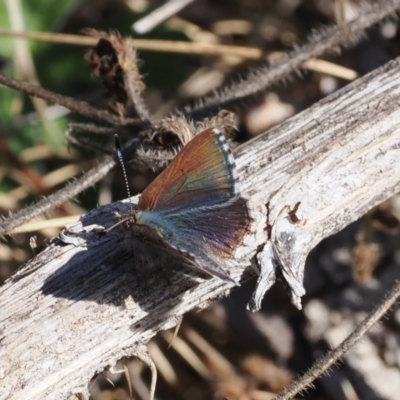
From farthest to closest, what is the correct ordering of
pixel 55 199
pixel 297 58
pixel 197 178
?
pixel 297 58
pixel 55 199
pixel 197 178

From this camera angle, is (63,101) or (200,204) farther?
(63,101)

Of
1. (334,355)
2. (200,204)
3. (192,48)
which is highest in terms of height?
(192,48)

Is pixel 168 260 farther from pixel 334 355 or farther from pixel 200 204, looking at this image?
pixel 334 355

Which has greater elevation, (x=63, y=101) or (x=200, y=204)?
(x=63, y=101)

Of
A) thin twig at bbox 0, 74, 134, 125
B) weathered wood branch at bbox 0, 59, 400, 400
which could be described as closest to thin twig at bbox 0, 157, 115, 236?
thin twig at bbox 0, 74, 134, 125

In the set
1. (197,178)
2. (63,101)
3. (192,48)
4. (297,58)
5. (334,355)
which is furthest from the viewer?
(192,48)

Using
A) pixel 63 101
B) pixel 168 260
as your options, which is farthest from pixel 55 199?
pixel 168 260
